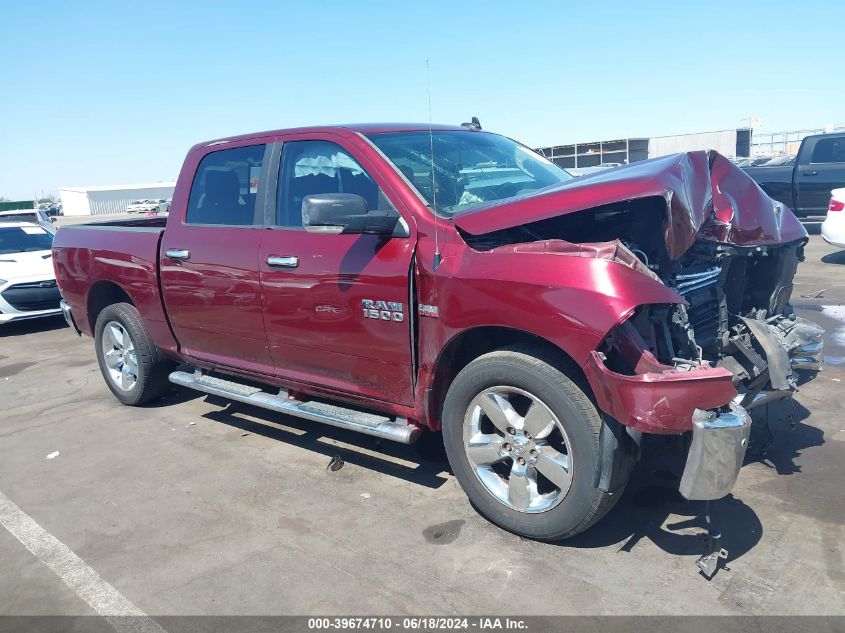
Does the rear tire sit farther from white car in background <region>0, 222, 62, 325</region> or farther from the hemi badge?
white car in background <region>0, 222, 62, 325</region>

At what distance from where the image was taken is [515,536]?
3404 millimetres

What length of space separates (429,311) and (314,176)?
4.35ft

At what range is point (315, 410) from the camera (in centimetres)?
415

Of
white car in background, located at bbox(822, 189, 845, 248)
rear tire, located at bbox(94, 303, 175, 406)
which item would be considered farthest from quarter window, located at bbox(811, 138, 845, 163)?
rear tire, located at bbox(94, 303, 175, 406)

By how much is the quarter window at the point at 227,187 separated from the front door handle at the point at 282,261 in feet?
1.36

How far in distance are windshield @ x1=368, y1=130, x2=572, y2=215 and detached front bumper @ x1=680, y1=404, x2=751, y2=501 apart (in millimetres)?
1641

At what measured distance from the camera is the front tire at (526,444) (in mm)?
3012

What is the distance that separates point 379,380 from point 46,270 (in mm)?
7736

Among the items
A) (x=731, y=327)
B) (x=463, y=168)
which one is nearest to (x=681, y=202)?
(x=731, y=327)

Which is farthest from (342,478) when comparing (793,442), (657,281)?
(793,442)

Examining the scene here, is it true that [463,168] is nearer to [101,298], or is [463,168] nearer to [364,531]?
[364,531]

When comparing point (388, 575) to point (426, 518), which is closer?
point (388, 575)

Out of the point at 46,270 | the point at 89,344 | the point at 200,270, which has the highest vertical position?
the point at 200,270

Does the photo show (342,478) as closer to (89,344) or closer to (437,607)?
(437,607)
